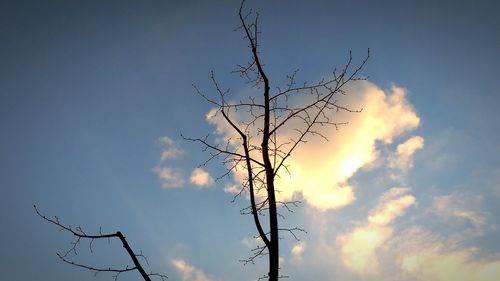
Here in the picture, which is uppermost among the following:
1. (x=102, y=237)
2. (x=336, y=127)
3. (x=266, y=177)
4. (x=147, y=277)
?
(x=336, y=127)

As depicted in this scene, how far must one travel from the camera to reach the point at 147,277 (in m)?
4.20

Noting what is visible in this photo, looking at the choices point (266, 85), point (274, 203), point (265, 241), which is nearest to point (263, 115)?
point (266, 85)

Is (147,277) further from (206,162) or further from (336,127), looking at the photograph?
(336,127)

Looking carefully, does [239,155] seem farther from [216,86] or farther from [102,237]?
[102,237]

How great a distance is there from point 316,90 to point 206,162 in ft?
6.59

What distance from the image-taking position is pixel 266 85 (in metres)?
5.67

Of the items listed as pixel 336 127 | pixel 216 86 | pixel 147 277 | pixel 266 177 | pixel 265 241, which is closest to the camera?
pixel 147 277

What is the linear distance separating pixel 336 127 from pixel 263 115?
1186mm

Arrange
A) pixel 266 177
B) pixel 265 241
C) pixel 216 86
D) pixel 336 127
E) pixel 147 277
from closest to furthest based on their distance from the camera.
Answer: pixel 147 277 → pixel 265 241 → pixel 266 177 → pixel 216 86 → pixel 336 127

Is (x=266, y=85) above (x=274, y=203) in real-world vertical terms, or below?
above

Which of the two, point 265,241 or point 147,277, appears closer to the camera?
point 147,277

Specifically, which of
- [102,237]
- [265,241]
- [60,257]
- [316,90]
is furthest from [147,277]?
[316,90]

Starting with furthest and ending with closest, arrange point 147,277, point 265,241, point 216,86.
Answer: point 216,86, point 265,241, point 147,277

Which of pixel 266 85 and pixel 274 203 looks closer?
pixel 274 203
